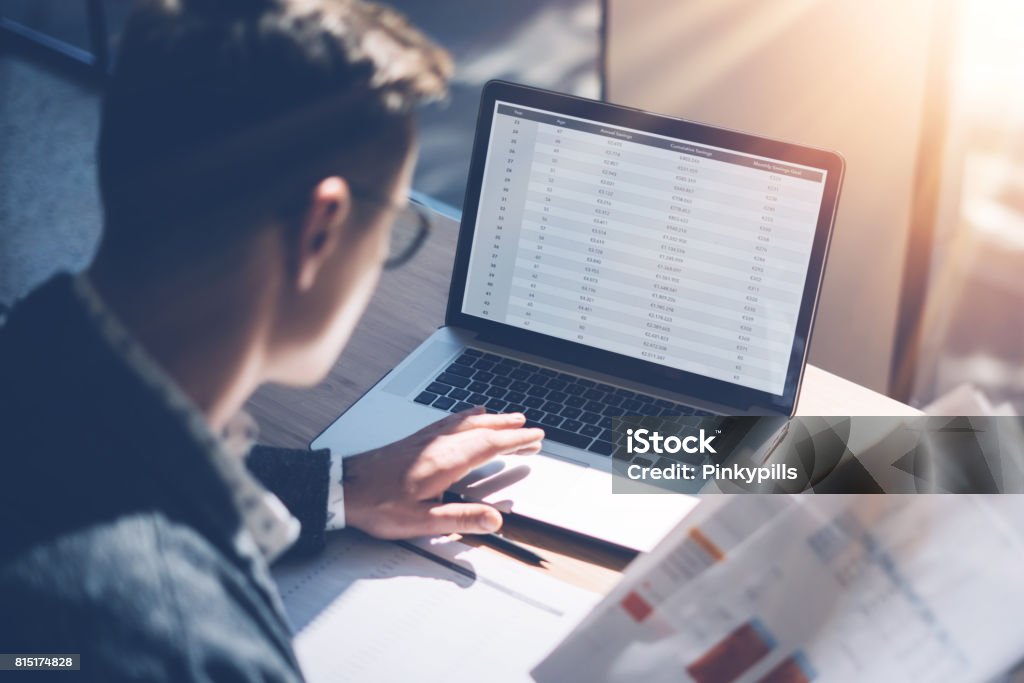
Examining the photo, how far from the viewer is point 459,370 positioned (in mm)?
895

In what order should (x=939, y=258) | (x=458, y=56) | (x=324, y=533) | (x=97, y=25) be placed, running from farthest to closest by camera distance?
(x=458, y=56) → (x=97, y=25) → (x=939, y=258) → (x=324, y=533)

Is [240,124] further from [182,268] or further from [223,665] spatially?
[223,665]

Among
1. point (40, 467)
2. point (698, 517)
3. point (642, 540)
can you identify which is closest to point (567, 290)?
point (642, 540)

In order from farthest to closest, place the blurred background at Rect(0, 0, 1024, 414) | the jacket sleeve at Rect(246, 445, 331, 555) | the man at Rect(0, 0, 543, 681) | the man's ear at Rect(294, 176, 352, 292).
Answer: the blurred background at Rect(0, 0, 1024, 414) < the jacket sleeve at Rect(246, 445, 331, 555) < the man's ear at Rect(294, 176, 352, 292) < the man at Rect(0, 0, 543, 681)

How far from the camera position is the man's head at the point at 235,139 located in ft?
1.56

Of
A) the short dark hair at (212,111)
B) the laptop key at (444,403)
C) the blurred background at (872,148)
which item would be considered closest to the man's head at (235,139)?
the short dark hair at (212,111)

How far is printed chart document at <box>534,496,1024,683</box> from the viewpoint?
1.37 ft

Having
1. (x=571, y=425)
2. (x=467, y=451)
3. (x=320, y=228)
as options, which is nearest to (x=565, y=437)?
(x=571, y=425)

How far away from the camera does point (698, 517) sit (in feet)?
1.59

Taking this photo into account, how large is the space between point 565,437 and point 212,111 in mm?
454

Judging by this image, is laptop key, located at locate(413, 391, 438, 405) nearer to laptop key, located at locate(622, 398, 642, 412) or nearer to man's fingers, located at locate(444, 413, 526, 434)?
man's fingers, located at locate(444, 413, 526, 434)

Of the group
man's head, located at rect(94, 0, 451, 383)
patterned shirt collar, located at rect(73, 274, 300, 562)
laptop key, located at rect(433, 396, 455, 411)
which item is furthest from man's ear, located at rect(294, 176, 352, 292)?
laptop key, located at rect(433, 396, 455, 411)

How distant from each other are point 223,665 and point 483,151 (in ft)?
1.97

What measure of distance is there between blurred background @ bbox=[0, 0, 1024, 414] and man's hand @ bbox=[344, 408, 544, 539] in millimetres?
1000
